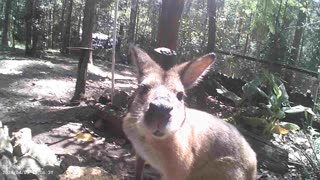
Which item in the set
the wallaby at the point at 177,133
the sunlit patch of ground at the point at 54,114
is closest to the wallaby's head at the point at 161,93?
the wallaby at the point at 177,133

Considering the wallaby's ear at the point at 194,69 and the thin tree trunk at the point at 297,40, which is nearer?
the wallaby's ear at the point at 194,69

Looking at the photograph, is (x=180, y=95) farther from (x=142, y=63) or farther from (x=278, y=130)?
(x=278, y=130)

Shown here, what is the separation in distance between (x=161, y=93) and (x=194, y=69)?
24.2 inches

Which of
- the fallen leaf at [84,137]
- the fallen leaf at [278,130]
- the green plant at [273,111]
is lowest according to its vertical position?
the fallen leaf at [278,130]

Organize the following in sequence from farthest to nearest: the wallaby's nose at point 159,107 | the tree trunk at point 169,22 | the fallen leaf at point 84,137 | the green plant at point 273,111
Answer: the green plant at point 273,111
the tree trunk at point 169,22
the fallen leaf at point 84,137
the wallaby's nose at point 159,107

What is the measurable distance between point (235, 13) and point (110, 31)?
8411 millimetres

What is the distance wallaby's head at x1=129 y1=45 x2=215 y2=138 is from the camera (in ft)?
10.1

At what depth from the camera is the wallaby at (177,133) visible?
3.22m

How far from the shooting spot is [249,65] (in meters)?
14.8

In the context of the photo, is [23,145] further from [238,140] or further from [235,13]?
[235,13]

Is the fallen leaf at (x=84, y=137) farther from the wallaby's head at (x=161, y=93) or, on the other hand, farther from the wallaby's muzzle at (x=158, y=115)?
the wallaby's muzzle at (x=158, y=115)

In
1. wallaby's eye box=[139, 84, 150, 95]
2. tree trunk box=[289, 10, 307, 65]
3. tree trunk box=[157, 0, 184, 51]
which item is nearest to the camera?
wallaby's eye box=[139, 84, 150, 95]

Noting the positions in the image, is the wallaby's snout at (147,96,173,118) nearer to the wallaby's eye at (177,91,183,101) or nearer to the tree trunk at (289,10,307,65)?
the wallaby's eye at (177,91,183,101)

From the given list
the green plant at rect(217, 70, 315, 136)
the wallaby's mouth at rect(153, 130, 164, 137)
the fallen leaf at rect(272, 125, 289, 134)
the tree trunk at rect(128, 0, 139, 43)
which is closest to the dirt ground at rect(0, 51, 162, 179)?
the wallaby's mouth at rect(153, 130, 164, 137)
